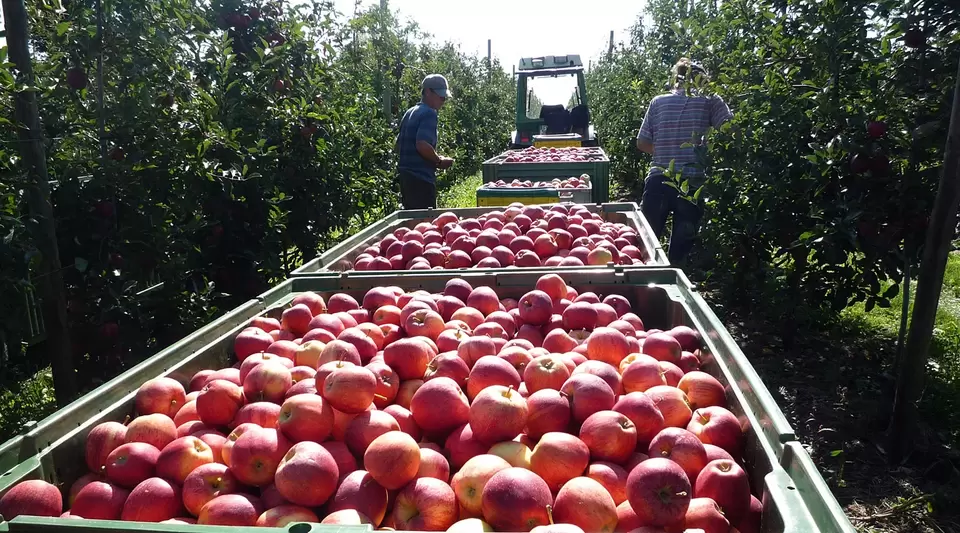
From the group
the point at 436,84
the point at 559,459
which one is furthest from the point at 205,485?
the point at 436,84

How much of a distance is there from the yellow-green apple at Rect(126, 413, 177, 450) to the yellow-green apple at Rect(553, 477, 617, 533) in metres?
1.04

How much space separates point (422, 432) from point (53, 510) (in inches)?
34.5

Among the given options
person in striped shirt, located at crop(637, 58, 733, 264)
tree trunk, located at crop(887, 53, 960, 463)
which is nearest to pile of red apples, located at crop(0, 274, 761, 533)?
tree trunk, located at crop(887, 53, 960, 463)

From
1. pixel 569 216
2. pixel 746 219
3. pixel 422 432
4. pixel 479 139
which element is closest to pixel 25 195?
pixel 422 432

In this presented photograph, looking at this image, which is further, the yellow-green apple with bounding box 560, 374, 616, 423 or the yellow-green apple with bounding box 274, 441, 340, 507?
the yellow-green apple with bounding box 560, 374, 616, 423

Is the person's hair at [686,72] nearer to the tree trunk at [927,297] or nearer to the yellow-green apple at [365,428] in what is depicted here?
the tree trunk at [927,297]

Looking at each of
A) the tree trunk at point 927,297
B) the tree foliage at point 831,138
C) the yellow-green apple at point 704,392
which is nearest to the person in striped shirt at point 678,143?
the tree foliage at point 831,138

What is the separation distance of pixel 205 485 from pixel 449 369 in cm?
73

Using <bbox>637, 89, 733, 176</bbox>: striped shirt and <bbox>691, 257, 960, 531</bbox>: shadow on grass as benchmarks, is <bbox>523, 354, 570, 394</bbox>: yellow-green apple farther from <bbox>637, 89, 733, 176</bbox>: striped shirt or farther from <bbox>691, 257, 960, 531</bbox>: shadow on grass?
<bbox>637, 89, 733, 176</bbox>: striped shirt

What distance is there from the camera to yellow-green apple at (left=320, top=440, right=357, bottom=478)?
61.5 inches

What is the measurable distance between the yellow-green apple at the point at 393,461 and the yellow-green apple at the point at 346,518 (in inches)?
3.8

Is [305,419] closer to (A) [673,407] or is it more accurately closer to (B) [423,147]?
(A) [673,407]

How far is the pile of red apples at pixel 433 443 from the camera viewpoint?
1.38 meters

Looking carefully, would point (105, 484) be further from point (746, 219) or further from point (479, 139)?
point (479, 139)
